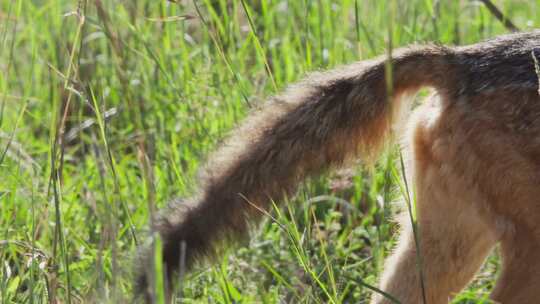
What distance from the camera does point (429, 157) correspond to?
3.51 meters

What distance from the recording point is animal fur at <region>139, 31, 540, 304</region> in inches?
127

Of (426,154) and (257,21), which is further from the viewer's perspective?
(257,21)

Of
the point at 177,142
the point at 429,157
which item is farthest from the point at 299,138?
the point at 177,142

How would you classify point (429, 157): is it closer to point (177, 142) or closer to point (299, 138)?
point (299, 138)

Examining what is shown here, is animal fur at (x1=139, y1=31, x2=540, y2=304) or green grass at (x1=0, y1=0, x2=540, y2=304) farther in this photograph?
green grass at (x1=0, y1=0, x2=540, y2=304)

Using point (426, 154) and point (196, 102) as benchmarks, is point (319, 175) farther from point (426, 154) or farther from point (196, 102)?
point (196, 102)

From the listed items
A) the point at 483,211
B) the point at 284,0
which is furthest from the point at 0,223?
the point at 284,0

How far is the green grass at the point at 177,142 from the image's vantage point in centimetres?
373

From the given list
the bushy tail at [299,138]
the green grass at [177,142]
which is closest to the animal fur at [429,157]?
the bushy tail at [299,138]

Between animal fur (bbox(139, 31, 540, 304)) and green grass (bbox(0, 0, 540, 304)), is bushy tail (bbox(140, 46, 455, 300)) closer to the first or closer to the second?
animal fur (bbox(139, 31, 540, 304))

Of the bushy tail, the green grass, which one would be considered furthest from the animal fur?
the green grass

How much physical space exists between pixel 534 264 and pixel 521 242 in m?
0.09

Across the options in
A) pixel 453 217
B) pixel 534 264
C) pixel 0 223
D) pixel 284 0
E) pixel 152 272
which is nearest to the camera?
pixel 152 272

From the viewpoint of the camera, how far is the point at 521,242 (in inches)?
128
